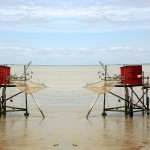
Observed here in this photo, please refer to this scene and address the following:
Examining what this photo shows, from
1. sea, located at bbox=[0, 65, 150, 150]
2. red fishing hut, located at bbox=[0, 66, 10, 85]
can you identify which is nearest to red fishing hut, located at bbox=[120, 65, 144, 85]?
sea, located at bbox=[0, 65, 150, 150]

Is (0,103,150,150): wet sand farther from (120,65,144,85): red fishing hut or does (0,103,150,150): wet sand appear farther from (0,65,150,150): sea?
(120,65,144,85): red fishing hut

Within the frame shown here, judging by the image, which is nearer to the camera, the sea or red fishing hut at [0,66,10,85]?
the sea

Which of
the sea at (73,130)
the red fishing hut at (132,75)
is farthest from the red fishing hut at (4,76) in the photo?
the red fishing hut at (132,75)

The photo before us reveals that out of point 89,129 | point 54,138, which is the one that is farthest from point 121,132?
point 54,138

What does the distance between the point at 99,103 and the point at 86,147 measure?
19154mm

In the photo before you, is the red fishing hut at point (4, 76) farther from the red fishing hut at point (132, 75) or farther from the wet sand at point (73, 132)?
the red fishing hut at point (132, 75)

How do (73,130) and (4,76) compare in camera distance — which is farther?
(4,76)

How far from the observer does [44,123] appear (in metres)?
24.5

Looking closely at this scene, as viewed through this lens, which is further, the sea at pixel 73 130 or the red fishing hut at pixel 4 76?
the red fishing hut at pixel 4 76

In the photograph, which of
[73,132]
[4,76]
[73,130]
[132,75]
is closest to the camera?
[73,132]

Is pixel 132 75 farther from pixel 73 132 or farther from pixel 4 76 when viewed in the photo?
pixel 4 76

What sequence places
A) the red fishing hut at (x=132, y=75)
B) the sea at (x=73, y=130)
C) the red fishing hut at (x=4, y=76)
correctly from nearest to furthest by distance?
the sea at (x=73, y=130) < the red fishing hut at (x=132, y=75) < the red fishing hut at (x=4, y=76)

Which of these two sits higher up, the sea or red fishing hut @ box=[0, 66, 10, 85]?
red fishing hut @ box=[0, 66, 10, 85]

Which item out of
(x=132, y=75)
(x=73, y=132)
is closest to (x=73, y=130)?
(x=73, y=132)
